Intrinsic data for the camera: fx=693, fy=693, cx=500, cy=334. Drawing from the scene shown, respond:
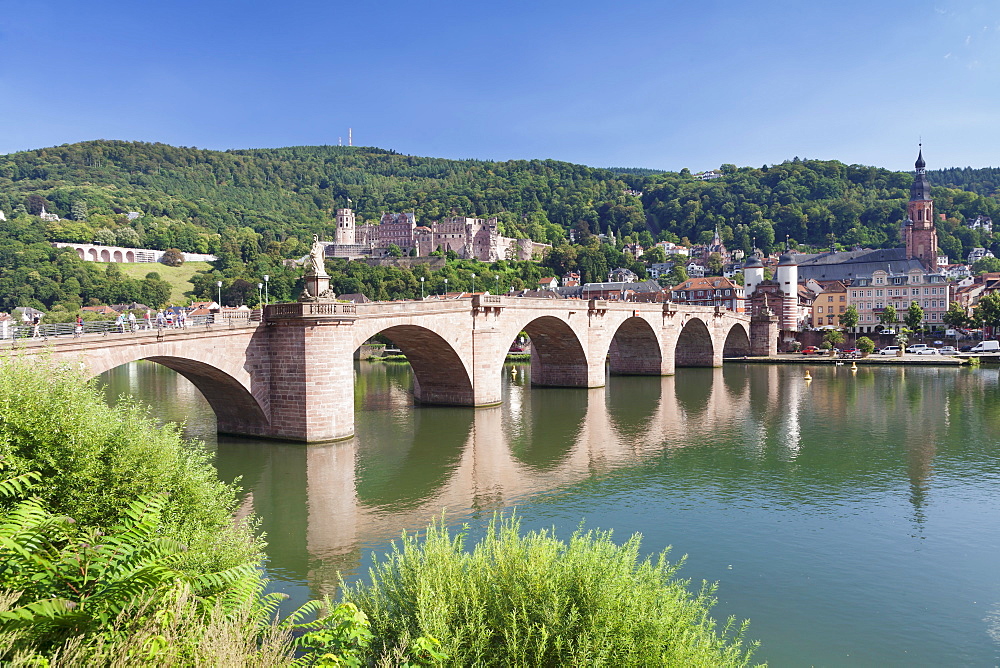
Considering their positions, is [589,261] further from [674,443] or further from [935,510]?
[935,510]

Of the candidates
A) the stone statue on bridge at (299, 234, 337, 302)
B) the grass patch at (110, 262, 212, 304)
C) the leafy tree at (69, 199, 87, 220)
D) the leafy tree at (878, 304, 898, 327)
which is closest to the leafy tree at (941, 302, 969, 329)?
the leafy tree at (878, 304, 898, 327)

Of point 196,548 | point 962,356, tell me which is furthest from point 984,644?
point 962,356

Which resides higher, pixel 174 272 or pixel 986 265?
pixel 174 272

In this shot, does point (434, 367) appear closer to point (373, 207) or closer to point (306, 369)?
point (306, 369)

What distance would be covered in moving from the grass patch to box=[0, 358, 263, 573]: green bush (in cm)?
9525

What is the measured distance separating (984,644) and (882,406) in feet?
92.2

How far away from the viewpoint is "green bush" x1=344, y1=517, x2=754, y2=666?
640 centimetres

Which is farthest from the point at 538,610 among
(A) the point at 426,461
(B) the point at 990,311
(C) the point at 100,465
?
(B) the point at 990,311

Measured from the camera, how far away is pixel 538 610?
6672mm

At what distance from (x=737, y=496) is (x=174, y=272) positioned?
115 metres

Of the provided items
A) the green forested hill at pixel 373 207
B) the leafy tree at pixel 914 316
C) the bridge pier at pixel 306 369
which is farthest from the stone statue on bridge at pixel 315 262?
the green forested hill at pixel 373 207

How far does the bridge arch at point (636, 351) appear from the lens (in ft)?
169

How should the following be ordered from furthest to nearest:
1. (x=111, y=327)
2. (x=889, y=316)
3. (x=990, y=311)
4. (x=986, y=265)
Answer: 1. (x=986, y=265)
2. (x=889, y=316)
3. (x=990, y=311)
4. (x=111, y=327)

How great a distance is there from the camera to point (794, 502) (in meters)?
18.0
